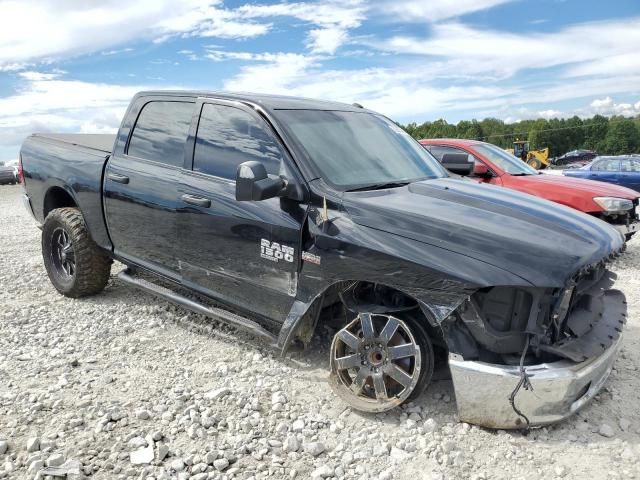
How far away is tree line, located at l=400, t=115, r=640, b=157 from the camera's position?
8544cm

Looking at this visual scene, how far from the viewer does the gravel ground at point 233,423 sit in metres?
2.71

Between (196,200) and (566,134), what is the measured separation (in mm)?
95357

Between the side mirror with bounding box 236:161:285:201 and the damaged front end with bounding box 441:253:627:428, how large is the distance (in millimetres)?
1225

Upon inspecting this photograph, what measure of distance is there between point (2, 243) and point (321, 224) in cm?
717

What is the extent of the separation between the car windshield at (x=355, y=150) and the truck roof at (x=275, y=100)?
86 millimetres

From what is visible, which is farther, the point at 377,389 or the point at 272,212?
the point at 272,212

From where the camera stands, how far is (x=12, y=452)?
281 cm

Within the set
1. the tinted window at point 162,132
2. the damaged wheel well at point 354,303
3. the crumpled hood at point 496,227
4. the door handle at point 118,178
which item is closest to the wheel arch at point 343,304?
the damaged wheel well at point 354,303

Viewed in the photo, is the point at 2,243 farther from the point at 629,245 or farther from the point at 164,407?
the point at 629,245

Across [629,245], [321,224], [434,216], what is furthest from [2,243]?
[629,245]

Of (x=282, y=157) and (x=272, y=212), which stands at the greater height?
(x=282, y=157)

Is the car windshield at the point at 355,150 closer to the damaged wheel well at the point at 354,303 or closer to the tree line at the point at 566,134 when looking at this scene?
the damaged wheel well at the point at 354,303

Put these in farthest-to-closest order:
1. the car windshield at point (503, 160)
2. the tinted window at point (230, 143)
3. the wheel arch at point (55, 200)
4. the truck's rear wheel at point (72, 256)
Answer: the car windshield at point (503, 160)
the wheel arch at point (55, 200)
the truck's rear wheel at point (72, 256)
the tinted window at point (230, 143)

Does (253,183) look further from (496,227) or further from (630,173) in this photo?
(630,173)
